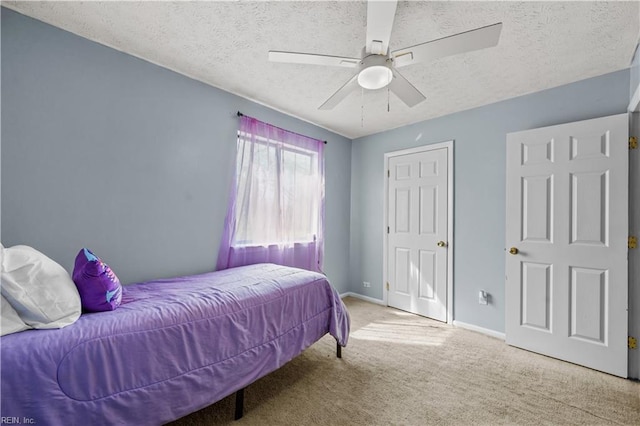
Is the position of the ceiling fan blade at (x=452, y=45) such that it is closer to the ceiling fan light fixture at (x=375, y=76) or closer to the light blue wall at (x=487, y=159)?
the ceiling fan light fixture at (x=375, y=76)

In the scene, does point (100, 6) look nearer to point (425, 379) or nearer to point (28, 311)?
point (28, 311)

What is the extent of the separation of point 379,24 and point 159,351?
1958mm

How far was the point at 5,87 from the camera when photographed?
5.34 feet

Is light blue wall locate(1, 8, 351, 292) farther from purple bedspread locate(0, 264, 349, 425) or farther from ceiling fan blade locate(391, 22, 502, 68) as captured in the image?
ceiling fan blade locate(391, 22, 502, 68)

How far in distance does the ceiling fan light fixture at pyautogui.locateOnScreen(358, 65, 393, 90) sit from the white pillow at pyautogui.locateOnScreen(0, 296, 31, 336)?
205 cm

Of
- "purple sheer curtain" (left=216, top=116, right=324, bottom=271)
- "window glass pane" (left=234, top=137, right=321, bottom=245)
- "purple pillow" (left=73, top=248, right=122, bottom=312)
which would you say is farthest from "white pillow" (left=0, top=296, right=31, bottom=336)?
"window glass pane" (left=234, top=137, right=321, bottom=245)

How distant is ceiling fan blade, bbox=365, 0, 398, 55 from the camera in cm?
119

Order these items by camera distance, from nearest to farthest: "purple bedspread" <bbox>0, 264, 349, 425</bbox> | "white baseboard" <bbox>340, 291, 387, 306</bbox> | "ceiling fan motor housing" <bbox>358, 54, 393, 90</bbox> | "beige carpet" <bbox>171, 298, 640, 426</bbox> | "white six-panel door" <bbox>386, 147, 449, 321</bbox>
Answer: "purple bedspread" <bbox>0, 264, 349, 425</bbox> < "ceiling fan motor housing" <bbox>358, 54, 393, 90</bbox> < "beige carpet" <bbox>171, 298, 640, 426</bbox> < "white six-panel door" <bbox>386, 147, 449, 321</bbox> < "white baseboard" <bbox>340, 291, 387, 306</bbox>

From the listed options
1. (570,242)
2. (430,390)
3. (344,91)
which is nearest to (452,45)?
(344,91)

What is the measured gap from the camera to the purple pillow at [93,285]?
1.36 m

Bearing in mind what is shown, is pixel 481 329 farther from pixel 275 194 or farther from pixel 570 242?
pixel 275 194

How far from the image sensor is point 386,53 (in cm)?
154

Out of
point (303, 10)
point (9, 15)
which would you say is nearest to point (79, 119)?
point (9, 15)

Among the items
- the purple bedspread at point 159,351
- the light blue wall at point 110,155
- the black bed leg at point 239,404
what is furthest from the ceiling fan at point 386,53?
the black bed leg at point 239,404
